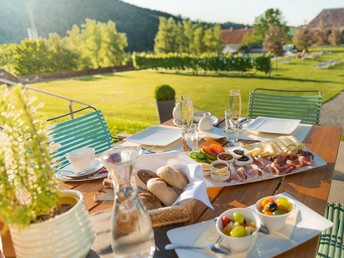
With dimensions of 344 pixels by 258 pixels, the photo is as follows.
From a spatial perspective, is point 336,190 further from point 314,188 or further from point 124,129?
point 124,129

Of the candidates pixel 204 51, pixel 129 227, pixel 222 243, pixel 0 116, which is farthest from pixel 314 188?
pixel 204 51

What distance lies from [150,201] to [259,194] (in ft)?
1.43

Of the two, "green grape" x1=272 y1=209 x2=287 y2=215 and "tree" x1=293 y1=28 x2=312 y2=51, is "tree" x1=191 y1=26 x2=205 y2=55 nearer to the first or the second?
"tree" x1=293 y1=28 x2=312 y2=51

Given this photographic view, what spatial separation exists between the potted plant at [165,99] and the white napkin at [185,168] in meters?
3.15

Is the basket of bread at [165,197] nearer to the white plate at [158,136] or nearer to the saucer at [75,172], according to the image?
the saucer at [75,172]

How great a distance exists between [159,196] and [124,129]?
4810 millimetres

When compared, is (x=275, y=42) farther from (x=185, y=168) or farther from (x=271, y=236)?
(x=271, y=236)

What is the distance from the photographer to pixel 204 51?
33.8 m

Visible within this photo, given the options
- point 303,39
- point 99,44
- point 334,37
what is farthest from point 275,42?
point 99,44

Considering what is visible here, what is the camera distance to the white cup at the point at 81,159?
4.41 feet

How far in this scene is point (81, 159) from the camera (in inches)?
53.2

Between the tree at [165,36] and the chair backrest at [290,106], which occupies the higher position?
the tree at [165,36]

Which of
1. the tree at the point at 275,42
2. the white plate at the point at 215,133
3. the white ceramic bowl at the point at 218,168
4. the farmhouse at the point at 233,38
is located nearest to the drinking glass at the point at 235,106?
the white plate at the point at 215,133

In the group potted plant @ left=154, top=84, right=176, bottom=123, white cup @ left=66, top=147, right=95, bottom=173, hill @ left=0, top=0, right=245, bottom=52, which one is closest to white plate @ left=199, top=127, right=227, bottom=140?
white cup @ left=66, top=147, right=95, bottom=173
